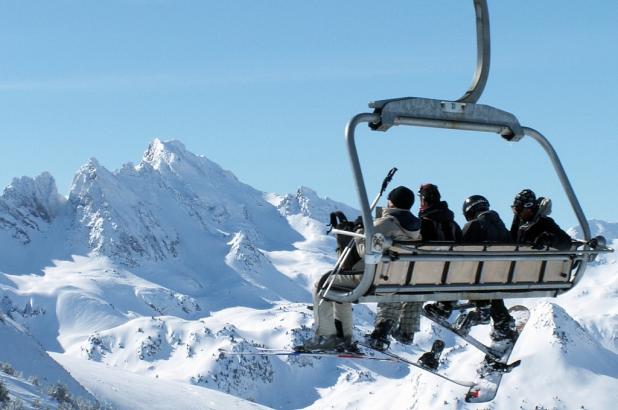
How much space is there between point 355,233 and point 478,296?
1.87 meters

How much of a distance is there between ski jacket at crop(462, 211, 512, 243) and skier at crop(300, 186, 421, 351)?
1.05 metres

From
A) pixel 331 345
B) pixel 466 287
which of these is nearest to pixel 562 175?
pixel 466 287

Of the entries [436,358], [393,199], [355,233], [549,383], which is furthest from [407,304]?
[549,383]

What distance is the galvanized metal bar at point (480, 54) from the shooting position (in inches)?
332

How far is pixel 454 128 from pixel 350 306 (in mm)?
2802

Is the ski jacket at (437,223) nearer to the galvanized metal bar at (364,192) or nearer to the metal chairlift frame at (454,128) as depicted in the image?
the metal chairlift frame at (454,128)

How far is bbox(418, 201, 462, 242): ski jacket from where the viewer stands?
10633 millimetres

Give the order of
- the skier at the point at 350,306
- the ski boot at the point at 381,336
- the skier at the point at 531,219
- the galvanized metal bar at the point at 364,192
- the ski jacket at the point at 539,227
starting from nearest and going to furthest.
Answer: the galvanized metal bar at the point at 364,192
the skier at the point at 350,306
the ski jacket at the point at 539,227
the ski boot at the point at 381,336
the skier at the point at 531,219

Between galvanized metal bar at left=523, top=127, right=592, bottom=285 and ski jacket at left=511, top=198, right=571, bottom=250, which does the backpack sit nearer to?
galvanized metal bar at left=523, top=127, right=592, bottom=285

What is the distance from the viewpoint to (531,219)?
11.2m

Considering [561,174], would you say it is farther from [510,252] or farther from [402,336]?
[402,336]

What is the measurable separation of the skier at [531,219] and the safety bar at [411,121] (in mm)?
2047

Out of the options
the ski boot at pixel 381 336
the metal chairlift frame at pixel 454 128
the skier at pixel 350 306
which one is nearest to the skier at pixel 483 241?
the metal chairlift frame at pixel 454 128

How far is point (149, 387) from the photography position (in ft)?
119
